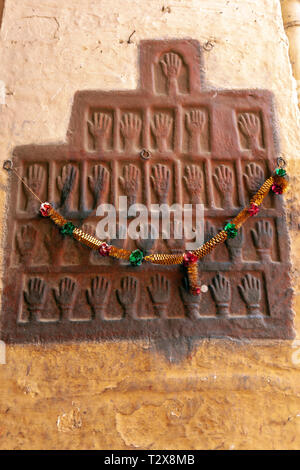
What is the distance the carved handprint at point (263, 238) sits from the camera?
5.84ft

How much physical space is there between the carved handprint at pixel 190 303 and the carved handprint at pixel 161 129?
27.7 inches

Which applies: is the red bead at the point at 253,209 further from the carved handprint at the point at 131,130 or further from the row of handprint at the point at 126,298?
the carved handprint at the point at 131,130

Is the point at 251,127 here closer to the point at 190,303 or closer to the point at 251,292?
the point at 251,292

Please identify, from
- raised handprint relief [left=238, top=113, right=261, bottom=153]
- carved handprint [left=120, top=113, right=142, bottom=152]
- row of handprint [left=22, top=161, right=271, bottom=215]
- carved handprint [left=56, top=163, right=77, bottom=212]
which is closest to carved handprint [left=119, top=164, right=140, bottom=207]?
row of handprint [left=22, top=161, right=271, bottom=215]

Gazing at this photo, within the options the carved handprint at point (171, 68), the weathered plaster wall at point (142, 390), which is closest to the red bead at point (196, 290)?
the weathered plaster wall at point (142, 390)

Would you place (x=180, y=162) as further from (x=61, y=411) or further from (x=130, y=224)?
(x=61, y=411)

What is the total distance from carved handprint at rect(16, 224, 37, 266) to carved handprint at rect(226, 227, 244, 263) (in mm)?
902

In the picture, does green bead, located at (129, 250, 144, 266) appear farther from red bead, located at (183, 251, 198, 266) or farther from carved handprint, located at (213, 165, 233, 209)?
carved handprint, located at (213, 165, 233, 209)

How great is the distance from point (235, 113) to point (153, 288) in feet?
3.22

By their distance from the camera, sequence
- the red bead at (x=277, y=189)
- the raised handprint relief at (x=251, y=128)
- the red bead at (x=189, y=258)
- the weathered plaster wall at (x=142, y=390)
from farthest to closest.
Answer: the raised handprint relief at (x=251, y=128) < the red bead at (x=277, y=189) < the red bead at (x=189, y=258) < the weathered plaster wall at (x=142, y=390)

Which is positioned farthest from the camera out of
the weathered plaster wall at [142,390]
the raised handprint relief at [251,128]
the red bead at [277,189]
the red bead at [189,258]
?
the raised handprint relief at [251,128]

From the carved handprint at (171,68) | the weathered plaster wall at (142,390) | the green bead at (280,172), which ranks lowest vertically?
the weathered plaster wall at (142,390)

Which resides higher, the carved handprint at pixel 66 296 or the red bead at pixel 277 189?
the red bead at pixel 277 189

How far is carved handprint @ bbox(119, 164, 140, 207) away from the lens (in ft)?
5.96
